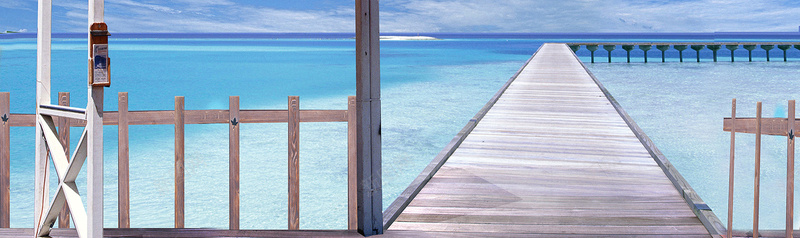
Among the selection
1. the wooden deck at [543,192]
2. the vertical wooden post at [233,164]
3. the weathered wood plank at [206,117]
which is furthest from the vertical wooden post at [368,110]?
the vertical wooden post at [233,164]

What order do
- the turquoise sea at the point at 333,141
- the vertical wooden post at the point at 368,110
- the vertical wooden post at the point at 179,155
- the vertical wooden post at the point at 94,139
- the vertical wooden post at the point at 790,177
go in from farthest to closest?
the turquoise sea at the point at 333,141 < the vertical wooden post at the point at 179,155 < the vertical wooden post at the point at 368,110 < the vertical wooden post at the point at 790,177 < the vertical wooden post at the point at 94,139

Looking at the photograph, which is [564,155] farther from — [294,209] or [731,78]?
[731,78]

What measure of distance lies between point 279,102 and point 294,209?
18.9m

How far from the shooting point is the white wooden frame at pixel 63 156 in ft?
7.30

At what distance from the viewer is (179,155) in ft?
10.1

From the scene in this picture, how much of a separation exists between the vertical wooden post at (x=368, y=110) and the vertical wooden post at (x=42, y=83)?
4.14ft

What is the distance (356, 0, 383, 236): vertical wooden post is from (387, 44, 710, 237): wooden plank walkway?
275 mm

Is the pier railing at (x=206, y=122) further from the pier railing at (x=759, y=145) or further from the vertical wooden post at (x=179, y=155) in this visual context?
the pier railing at (x=759, y=145)

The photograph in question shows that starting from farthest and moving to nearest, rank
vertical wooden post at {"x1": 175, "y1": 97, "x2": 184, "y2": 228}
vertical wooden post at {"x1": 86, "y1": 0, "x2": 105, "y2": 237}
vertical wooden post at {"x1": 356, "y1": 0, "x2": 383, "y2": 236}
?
1. vertical wooden post at {"x1": 175, "y1": 97, "x2": 184, "y2": 228}
2. vertical wooden post at {"x1": 356, "y1": 0, "x2": 383, "y2": 236}
3. vertical wooden post at {"x1": 86, "y1": 0, "x2": 105, "y2": 237}

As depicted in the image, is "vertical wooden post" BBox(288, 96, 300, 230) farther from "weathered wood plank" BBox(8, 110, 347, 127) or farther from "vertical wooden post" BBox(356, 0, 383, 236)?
"vertical wooden post" BBox(356, 0, 383, 236)

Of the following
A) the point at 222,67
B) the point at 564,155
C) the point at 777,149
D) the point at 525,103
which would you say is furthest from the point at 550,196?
→ the point at 222,67

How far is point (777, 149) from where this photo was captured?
1068cm

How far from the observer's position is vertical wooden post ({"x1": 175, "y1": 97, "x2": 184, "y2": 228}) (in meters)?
2.98

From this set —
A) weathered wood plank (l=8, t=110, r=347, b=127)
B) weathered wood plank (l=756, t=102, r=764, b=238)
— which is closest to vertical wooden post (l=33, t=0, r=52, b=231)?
weathered wood plank (l=8, t=110, r=347, b=127)
